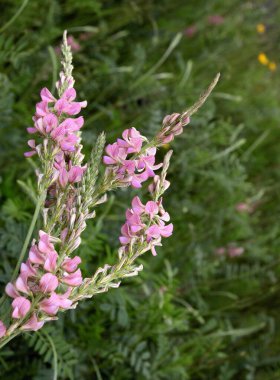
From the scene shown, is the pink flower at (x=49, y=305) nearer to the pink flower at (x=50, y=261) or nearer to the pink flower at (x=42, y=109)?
the pink flower at (x=50, y=261)

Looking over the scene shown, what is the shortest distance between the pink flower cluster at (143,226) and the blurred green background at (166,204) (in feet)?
1.15

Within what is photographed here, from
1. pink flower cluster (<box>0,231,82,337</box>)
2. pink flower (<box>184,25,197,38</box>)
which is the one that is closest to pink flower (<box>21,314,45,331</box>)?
pink flower cluster (<box>0,231,82,337</box>)

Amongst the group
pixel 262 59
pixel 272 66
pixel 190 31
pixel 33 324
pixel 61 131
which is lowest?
pixel 272 66

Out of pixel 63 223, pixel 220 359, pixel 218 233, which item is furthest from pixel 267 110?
pixel 63 223

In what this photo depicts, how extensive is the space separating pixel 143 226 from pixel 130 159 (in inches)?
3.7

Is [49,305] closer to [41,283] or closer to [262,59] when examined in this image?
[41,283]

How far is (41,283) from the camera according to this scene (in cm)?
62

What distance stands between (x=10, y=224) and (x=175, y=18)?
1.88 metres

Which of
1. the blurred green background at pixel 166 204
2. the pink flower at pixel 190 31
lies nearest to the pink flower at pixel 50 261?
the blurred green background at pixel 166 204

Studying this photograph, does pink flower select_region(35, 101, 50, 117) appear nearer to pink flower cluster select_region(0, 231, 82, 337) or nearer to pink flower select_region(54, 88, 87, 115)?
pink flower select_region(54, 88, 87, 115)

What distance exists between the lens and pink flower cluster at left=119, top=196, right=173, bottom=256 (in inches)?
28.2

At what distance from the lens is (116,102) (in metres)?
1.96


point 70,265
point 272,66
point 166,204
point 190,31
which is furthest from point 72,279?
point 272,66

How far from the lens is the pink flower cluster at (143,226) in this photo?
717 millimetres
